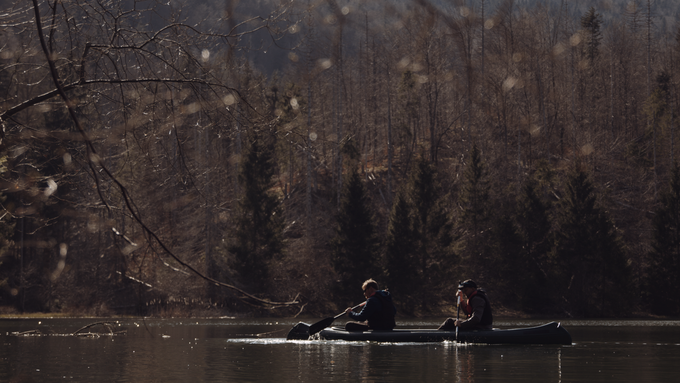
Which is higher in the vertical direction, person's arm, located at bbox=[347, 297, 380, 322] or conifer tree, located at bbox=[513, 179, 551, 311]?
conifer tree, located at bbox=[513, 179, 551, 311]

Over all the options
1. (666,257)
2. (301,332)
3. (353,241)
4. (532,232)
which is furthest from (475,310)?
(666,257)

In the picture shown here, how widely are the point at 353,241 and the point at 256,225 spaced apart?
19.4 feet

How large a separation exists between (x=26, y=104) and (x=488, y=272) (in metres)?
43.6

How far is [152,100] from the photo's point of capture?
6121 millimetres

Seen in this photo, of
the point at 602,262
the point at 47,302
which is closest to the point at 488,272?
the point at 602,262

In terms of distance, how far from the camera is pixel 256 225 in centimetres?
4756

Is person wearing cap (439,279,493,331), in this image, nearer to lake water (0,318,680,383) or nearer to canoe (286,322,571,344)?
canoe (286,322,571,344)

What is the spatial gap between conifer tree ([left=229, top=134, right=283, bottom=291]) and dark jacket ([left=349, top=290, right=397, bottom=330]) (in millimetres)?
28326

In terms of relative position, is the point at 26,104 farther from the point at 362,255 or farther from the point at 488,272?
the point at 488,272

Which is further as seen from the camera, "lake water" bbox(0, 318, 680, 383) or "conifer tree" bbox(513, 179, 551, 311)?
"conifer tree" bbox(513, 179, 551, 311)

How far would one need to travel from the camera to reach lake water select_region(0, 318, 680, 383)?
10992mm

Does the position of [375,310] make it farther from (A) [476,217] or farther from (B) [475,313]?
(A) [476,217]

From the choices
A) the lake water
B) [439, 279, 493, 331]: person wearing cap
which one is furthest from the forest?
the lake water

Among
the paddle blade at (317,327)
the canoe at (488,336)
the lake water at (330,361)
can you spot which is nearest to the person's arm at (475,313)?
the canoe at (488,336)
